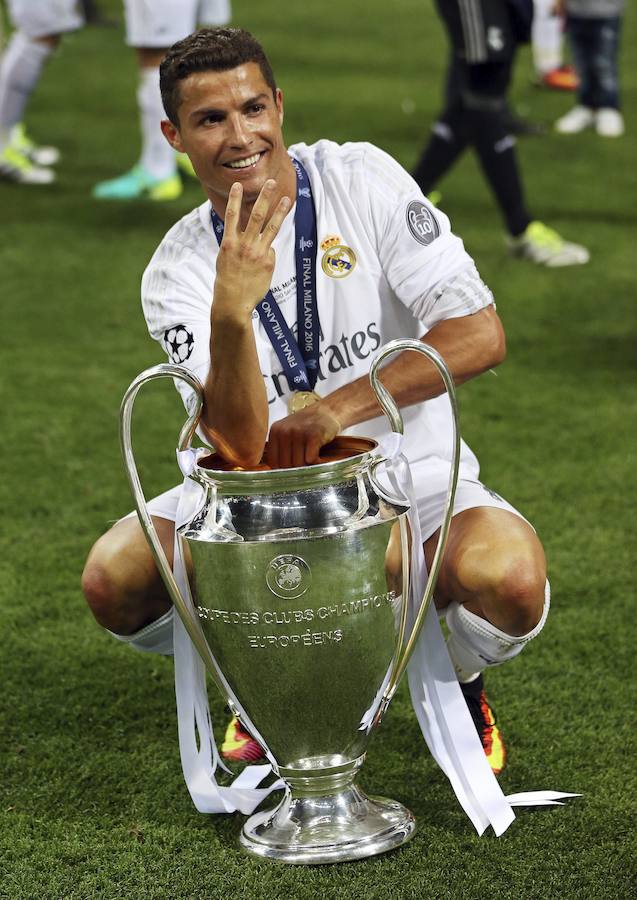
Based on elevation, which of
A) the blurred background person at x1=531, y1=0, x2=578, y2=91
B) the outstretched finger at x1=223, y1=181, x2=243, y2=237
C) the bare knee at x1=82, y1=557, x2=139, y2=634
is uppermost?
the outstretched finger at x1=223, y1=181, x2=243, y2=237

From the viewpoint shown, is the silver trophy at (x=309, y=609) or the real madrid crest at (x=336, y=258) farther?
the real madrid crest at (x=336, y=258)

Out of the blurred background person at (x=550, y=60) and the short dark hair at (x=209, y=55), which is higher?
the short dark hair at (x=209, y=55)

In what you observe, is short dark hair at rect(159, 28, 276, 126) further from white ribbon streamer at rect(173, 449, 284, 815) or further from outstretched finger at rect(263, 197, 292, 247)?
white ribbon streamer at rect(173, 449, 284, 815)

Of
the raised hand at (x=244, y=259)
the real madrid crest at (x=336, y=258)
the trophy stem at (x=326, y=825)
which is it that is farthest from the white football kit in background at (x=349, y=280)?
the trophy stem at (x=326, y=825)

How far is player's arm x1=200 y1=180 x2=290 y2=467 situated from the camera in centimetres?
222

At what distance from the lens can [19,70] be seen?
7.21m

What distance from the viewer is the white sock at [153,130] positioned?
21.7 feet

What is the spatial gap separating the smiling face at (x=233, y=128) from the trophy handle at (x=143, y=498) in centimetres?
40

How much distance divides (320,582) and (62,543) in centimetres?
169

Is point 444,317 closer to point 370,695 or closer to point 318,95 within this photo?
point 370,695

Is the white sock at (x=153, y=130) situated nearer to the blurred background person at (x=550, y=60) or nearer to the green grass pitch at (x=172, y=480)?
the green grass pitch at (x=172, y=480)

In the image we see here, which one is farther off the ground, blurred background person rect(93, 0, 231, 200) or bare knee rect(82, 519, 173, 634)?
bare knee rect(82, 519, 173, 634)

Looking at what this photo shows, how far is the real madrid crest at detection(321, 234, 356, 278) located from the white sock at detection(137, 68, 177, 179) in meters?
4.11

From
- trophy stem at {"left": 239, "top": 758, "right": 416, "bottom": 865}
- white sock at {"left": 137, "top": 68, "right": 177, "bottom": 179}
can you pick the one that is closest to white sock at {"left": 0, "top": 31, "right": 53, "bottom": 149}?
white sock at {"left": 137, "top": 68, "right": 177, "bottom": 179}
